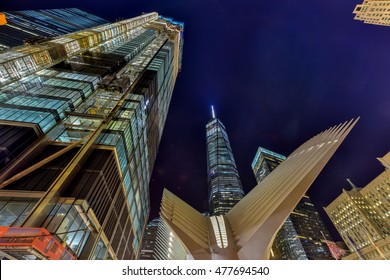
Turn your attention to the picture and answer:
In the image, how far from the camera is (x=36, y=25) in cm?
4397

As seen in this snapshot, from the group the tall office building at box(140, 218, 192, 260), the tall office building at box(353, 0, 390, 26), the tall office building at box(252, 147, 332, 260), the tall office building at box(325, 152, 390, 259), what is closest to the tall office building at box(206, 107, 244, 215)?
the tall office building at box(252, 147, 332, 260)

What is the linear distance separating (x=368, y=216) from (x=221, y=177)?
98390 millimetres

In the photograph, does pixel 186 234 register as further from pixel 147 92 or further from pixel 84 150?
pixel 147 92

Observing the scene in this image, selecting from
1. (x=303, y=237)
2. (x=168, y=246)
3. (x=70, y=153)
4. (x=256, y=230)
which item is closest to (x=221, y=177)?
(x=303, y=237)

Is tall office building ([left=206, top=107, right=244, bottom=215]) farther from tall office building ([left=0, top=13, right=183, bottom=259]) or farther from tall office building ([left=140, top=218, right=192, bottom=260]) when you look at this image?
tall office building ([left=140, top=218, right=192, bottom=260])

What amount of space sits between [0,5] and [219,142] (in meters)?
163

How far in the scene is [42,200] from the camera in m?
15.2

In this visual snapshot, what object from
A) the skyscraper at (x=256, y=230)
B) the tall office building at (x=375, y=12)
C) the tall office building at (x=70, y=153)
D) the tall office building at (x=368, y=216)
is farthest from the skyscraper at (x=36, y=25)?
the tall office building at (x=375, y=12)

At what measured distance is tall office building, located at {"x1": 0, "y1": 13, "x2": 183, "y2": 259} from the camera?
15.5 m

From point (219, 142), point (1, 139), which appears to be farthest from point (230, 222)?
point (219, 142)

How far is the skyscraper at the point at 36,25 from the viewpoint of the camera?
33844 millimetres

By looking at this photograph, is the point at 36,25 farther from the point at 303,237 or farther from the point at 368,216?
the point at 303,237

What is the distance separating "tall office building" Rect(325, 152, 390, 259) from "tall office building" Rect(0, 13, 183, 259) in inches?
2776

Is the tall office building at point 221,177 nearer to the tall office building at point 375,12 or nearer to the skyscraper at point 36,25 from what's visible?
the tall office building at point 375,12
